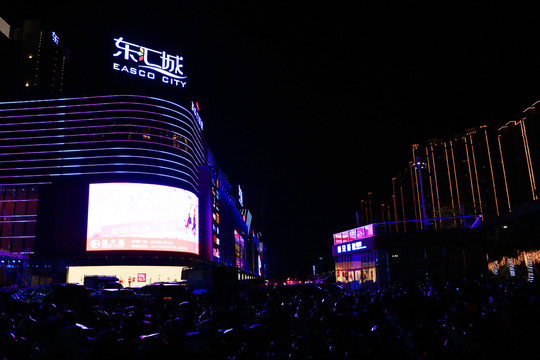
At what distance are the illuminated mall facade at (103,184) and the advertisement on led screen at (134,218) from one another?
14 cm

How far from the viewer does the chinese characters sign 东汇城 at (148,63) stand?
71.1 m

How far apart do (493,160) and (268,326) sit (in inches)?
4569

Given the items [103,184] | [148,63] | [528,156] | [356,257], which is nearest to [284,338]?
[356,257]

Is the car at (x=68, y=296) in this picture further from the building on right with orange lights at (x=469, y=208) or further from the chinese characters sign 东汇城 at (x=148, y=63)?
the chinese characters sign 东汇城 at (x=148, y=63)

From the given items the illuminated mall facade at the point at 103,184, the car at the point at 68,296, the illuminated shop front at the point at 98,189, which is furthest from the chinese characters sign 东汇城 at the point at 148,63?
the car at the point at 68,296

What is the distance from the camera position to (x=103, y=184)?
6072 cm

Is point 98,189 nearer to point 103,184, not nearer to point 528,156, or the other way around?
point 103,184

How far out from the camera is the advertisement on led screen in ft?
193

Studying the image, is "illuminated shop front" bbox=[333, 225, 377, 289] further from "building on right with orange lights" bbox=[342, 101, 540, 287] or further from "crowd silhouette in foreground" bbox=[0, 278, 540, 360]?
"crowd silhouette in foreground" bbox=[0, 278, 540, 360]

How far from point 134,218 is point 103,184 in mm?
6789

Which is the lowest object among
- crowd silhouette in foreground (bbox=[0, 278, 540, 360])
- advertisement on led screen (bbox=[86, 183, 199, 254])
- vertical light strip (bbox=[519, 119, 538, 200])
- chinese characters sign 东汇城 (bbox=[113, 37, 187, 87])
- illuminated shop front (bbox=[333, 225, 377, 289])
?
crowd silhouette in foreground (bbox=[0, 278, 540, 360])

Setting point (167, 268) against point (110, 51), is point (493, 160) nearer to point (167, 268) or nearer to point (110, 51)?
point (167, 268)

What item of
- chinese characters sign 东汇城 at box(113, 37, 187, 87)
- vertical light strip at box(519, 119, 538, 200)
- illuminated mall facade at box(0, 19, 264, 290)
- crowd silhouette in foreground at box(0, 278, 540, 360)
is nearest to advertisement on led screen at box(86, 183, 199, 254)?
illuminated mall facade at box(0, 19, 264, 290)

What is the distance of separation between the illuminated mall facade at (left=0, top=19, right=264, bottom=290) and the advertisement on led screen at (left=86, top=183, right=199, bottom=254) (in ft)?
0.46
